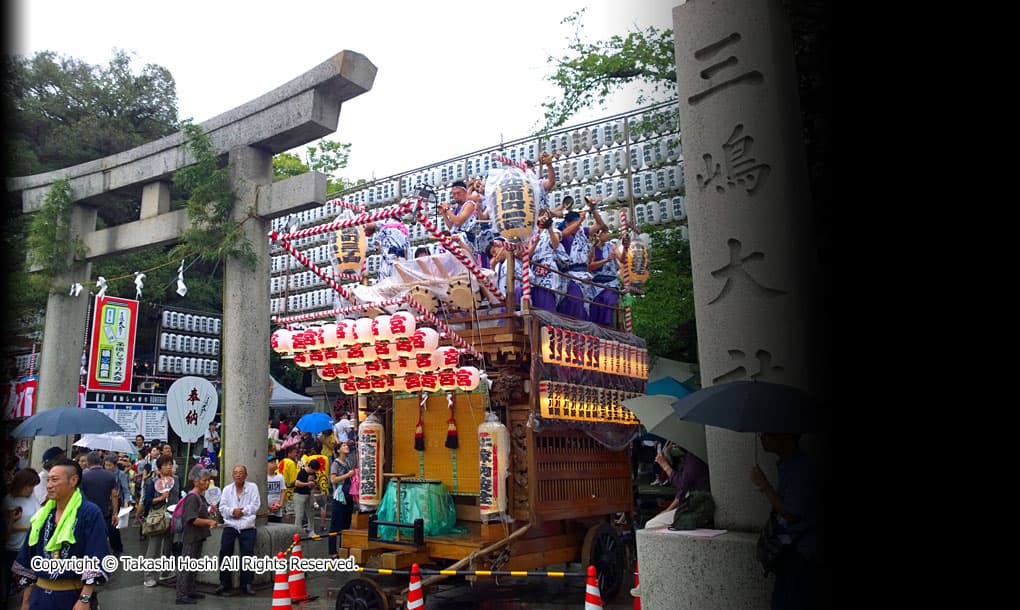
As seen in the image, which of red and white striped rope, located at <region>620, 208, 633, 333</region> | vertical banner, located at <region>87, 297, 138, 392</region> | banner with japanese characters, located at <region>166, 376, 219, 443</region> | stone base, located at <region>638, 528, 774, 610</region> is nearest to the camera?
stone base, located at <region>638, 528, 774, 610</region>

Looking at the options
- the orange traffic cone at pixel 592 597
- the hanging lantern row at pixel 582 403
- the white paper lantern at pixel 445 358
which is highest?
the white paper lantern at pixel 445 358

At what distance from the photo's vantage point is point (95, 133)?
21.6 m

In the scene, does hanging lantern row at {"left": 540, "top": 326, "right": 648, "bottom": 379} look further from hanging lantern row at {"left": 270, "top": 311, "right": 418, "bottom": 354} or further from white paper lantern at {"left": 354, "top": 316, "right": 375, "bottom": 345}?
white paper lantern at {"left": 354, "top": 316, "right": 375, "bottom": 345}

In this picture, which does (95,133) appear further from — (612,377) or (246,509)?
(612,377)

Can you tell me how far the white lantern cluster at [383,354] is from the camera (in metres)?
7.84

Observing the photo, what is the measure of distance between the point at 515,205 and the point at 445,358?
190cm

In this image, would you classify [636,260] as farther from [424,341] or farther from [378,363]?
[378,363]

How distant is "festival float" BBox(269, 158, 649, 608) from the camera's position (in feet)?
25.9

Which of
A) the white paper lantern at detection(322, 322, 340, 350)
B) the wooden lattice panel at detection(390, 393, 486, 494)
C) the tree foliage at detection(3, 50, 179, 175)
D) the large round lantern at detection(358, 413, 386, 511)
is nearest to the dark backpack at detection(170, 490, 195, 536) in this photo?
the large round lantern at detection(358, 413, 386, 511)

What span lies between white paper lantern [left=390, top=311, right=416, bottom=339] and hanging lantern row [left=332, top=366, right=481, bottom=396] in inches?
26.0

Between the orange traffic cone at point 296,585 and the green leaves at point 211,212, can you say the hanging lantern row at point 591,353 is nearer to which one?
the orange traffic cone at point 296,585

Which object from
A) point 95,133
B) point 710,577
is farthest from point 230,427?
point 95,133

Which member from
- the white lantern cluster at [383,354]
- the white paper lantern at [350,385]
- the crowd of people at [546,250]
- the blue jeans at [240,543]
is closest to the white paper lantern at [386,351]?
the white lantern cluster at [383,354]

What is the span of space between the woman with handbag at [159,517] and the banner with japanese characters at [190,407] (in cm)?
202
